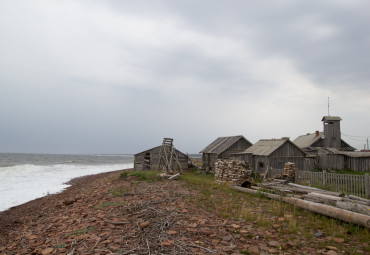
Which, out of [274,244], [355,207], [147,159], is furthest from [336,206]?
[147,159]

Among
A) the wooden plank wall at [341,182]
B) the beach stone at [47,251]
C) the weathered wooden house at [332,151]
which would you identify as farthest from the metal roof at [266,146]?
the beach stone at [47,251]

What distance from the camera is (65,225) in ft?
29.6

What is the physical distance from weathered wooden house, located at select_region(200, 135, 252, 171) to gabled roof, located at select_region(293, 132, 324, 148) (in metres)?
13.7

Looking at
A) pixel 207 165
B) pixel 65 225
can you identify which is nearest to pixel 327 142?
pixel 207 165

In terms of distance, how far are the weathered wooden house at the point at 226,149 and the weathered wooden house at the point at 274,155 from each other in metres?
3.97

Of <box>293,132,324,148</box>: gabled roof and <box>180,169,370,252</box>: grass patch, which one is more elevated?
<box>293,132,324,148</box>: gabled roof

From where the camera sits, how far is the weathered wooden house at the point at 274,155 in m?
24.4

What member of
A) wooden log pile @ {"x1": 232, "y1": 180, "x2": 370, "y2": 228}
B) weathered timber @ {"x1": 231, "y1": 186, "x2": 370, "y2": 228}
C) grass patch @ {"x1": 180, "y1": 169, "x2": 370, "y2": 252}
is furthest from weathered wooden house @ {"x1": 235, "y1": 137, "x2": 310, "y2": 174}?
weathered timber @ {"x1": 231, "y1": 186, "x2": 370, "y2": 228}

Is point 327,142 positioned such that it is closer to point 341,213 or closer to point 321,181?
point 321,181

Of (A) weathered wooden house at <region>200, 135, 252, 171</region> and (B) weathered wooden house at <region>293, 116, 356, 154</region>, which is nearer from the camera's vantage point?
(A) weathered wooden house at <region>200, 135, 252, 171</region>

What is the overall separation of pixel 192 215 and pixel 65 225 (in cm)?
478

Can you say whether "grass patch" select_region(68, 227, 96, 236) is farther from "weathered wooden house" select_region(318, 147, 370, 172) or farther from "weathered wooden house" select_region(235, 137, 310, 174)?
"weathered wooden house" select_region(318, 147, 370, 172)

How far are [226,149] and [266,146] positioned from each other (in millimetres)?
5746

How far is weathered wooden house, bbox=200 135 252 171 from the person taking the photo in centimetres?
3065
